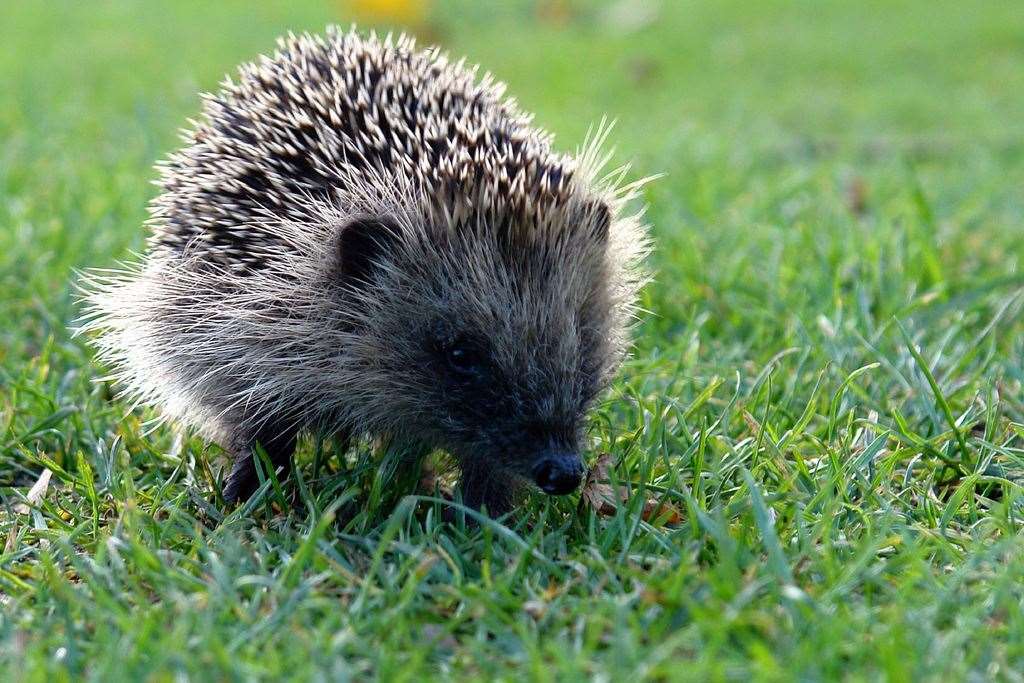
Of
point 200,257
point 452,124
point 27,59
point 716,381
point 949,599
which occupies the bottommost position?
point 949,599

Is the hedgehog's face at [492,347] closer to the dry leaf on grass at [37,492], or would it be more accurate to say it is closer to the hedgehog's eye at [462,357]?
the hedgehog's eye at [462,357]

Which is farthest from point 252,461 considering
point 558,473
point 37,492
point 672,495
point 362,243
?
point 672,495

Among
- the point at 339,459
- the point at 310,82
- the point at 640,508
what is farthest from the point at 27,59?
the point at 640,508

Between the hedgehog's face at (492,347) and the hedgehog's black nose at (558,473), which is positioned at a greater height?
the hedgehog's face at (492,347)

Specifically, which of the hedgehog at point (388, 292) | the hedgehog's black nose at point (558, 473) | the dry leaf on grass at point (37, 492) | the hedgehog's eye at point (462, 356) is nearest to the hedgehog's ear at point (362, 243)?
the hedgehog at point (388, 292)

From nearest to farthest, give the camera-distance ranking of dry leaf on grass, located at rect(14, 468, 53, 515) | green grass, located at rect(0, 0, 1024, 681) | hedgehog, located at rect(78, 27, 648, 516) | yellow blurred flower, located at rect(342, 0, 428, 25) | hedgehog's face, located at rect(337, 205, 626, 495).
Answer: green grass, located at rect(0, 0, 1024, 681) < hedgehog's face, located at rect(337, 205, 626, 495) < hedgehog, located at rect(78, 27, 648, 516) < dry leaf on grass, located at rect(14, 468, 53, 515) < yellow blurred flower, located at rect(342, 0, 428, 25)

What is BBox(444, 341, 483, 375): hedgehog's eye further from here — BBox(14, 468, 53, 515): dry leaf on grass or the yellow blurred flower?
the yellow blurred flower

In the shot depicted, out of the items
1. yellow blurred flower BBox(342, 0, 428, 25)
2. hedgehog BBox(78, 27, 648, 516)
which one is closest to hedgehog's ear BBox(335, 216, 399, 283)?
hedgehog BBox(78, 27, 648, 516)

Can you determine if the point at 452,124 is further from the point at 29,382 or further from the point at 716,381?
the point at 29,382
